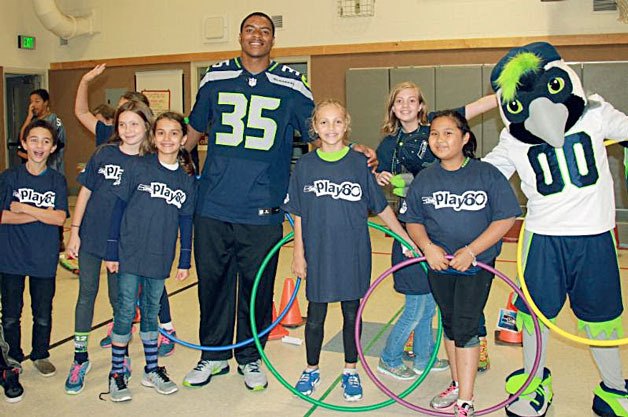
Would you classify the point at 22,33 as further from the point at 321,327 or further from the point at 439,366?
the point at 439,366

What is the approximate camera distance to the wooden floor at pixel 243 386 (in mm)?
3252

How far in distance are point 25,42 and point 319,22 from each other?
226 inches

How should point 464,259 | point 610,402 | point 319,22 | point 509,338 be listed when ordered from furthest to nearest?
1. point 319,22
2. point 509,338
3. point 610,402
4. point 464,259

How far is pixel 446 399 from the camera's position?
3275 millimetres

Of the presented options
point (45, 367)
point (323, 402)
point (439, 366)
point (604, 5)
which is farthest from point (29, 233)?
point (604, 5)

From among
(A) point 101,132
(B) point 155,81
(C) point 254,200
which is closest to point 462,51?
(B) point 155,81

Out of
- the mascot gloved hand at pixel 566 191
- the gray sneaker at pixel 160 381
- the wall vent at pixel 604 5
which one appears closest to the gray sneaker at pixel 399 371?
the mascot gloved hand at pixel 566 191

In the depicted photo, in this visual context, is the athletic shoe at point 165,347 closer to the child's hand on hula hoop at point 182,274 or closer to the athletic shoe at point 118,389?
the athletic shoe at point 118,389

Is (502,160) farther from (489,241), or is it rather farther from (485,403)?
(485,403)

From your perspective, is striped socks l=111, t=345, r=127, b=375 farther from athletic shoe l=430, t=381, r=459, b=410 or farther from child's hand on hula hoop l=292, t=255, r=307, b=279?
athletic shoe l=430, t=381, r=459, b=410

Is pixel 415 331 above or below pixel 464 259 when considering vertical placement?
below

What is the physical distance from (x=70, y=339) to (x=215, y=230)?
4.94 ft

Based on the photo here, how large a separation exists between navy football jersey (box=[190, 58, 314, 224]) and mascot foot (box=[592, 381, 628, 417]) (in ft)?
6.14

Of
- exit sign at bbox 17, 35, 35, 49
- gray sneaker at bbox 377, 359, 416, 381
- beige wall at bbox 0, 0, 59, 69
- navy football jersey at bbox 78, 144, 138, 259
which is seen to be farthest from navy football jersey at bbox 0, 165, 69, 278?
exit sign at bbox 17, 35, 35, 49
